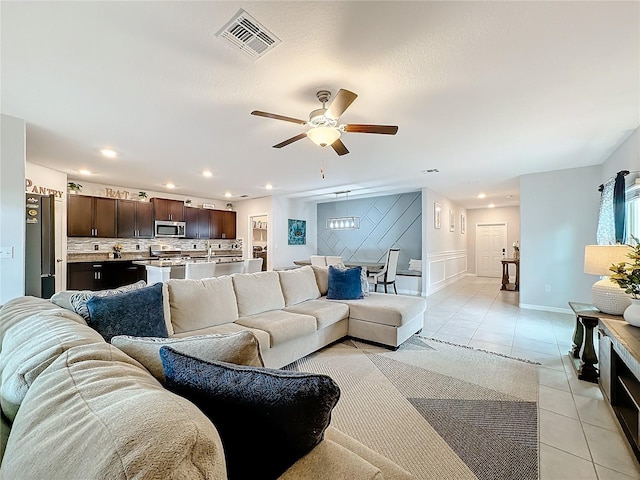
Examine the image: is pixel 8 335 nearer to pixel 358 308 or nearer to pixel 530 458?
pixel 530 458

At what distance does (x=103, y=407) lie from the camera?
0.57 meters

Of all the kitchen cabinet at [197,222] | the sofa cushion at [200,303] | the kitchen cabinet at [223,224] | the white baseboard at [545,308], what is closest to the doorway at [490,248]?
the white baseboard at [545,308]

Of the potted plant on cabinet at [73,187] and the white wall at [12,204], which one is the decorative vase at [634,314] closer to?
the white wall at [12,204]

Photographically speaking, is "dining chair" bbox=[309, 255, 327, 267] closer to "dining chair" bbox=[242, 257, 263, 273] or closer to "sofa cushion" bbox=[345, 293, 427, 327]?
"dining chair" bbox=[242, 257, 263, 273]

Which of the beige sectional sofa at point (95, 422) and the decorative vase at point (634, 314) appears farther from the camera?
the decorative vase at point (634, 314)

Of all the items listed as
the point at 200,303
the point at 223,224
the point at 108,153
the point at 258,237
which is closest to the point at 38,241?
the point at 108,153

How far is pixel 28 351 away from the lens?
896 mm

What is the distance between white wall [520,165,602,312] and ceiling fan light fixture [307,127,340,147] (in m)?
4.51

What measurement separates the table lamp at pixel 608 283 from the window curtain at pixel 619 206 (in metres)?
1.25

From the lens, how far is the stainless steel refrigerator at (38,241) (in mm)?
3664

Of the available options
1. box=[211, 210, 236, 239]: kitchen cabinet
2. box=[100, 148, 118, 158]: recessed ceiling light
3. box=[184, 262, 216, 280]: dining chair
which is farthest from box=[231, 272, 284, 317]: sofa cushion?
box=[211, 210, 236, 239]: kitchen cabinet

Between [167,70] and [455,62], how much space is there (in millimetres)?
2094

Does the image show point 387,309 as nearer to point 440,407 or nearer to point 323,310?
point 323,310

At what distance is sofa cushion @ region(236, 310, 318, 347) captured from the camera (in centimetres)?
257
